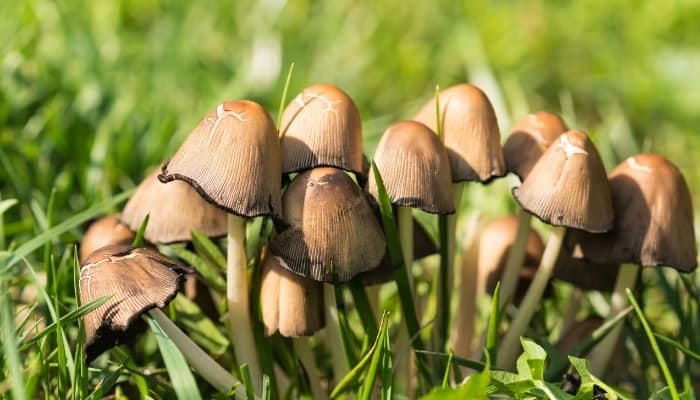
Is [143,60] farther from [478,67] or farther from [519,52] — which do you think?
[519,52]

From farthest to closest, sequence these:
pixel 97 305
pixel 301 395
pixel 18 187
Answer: pixel 18 187, pixel 301 395, pixel 97 305

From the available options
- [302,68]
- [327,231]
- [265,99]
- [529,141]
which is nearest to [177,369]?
[327,231]

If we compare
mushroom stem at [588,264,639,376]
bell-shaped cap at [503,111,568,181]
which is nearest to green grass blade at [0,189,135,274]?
bell-shaped cap at [503,111,568,181]

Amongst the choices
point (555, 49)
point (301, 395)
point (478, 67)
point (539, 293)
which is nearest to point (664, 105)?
point (555, 49)

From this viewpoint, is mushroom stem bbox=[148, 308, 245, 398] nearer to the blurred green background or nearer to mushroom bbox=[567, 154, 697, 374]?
mushroom bbox=[567, 154, 697, 374]

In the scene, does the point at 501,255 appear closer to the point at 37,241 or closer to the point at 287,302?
the point at 287,302
